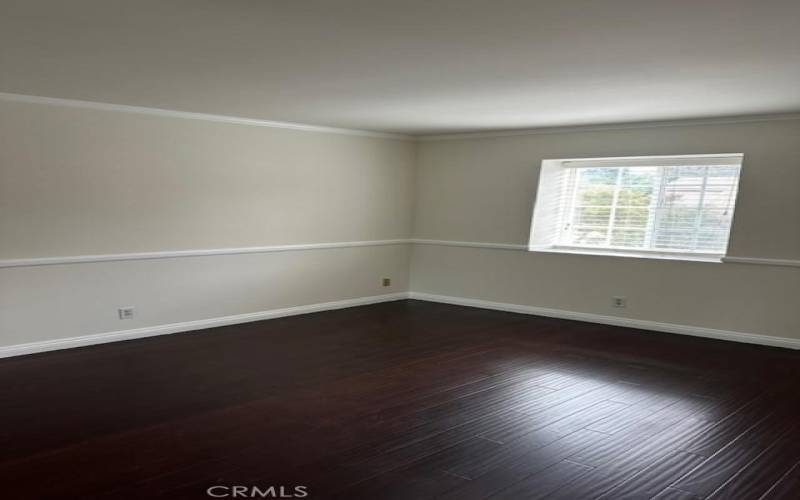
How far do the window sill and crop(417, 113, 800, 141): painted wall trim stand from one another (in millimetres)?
1308

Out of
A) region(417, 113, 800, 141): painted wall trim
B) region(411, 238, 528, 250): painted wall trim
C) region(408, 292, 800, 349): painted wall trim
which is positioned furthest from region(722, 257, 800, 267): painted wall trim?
region(411, 238, 528, 250): painted wall trim

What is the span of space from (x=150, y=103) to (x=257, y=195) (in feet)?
4.70

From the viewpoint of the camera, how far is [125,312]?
16.2 ft

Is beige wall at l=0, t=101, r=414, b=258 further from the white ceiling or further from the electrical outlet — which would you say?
the electrical outlet

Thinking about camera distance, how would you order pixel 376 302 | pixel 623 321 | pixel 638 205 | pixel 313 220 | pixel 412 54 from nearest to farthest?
1. pixel 412 54
2. pixel 623 321
3. pixel 638 205
4. pixel 313 220
5. pixel 376 302

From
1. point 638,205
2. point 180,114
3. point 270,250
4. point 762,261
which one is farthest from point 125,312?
point 762,261

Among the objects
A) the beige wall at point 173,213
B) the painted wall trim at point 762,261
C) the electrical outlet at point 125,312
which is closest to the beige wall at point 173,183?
the beige wall at point 173,213

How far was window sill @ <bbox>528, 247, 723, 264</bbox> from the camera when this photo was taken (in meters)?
5.68

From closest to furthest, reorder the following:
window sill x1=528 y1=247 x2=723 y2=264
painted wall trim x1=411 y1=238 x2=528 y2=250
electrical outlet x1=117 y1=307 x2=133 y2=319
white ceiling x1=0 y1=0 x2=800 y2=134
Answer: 1. white ceiling x1=0 y1=0 x2=800 y2=134
2. electrical outlet x1=117 y1=307 x2=133 y2=319
3. window sill x1=528 y1=247 x2=723 y2=264
4. painted wall trim x1=411 y1=238 x2=528 y2=250

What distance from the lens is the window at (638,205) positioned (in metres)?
5.69

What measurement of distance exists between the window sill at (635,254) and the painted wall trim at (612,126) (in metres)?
1.31

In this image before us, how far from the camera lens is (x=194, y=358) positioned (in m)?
4.49

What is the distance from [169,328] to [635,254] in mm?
4793

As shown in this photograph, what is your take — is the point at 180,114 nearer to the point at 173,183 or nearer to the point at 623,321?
the point at 173,183
